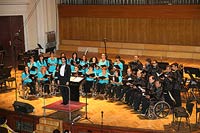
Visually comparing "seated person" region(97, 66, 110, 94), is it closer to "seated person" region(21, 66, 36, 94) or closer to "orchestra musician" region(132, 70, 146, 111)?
"orchestra musician" region(132, 70, 146, 111)

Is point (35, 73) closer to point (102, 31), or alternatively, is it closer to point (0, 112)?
point (0, 112)

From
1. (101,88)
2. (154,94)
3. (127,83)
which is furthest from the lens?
(101,88)

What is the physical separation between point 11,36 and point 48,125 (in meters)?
8.41

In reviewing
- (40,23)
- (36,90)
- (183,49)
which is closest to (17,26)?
(40,23)

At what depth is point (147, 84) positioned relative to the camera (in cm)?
1057

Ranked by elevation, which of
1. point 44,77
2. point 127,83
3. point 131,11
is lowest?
point 127,83

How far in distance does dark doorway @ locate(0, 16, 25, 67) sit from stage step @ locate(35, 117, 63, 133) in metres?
7.45

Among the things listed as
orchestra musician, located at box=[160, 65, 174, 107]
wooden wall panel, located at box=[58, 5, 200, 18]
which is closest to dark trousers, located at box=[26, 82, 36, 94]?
orchestra musician, located at box=[160, 65, 174, 107]

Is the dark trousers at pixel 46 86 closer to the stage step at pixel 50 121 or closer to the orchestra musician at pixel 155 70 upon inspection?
the stage step at pixel 50 121

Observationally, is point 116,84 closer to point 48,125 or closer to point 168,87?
point 168,87

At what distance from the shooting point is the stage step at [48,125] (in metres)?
10.3

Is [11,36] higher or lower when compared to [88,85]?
higher

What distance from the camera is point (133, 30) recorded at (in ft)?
59.1

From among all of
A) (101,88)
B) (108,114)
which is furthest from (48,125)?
(101,88)
